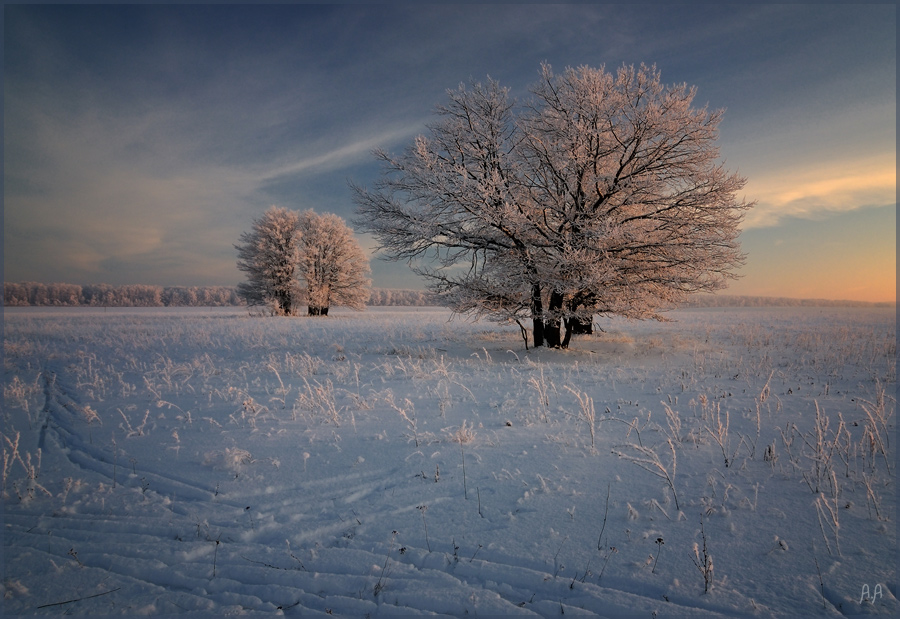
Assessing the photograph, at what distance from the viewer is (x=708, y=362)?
9.85 meters

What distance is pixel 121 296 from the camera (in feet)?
272

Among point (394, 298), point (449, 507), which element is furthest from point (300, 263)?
Result: point (394, 298)

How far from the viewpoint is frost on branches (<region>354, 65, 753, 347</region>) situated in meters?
10.3

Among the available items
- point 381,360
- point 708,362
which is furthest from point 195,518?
point 708,362

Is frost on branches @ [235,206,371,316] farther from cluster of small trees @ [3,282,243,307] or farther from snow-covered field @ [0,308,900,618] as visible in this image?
cluster of small trees @ [3,282,243,307]

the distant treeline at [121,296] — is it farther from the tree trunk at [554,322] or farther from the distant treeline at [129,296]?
the tree trunk at [554,322]

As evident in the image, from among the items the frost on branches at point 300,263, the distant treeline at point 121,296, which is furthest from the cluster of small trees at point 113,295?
the frost on branches at point 300,263

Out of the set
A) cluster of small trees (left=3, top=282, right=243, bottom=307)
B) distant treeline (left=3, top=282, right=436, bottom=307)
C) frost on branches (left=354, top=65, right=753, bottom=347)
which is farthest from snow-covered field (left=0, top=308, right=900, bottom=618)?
cluster of small trees (left=3, top=282, right=243, bottom=307)

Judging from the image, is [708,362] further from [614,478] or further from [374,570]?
[374,570]

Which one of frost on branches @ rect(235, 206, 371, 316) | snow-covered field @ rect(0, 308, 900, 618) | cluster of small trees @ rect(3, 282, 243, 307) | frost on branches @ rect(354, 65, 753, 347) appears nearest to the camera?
snow-covered field @ rect(0, 308, 900, 618)

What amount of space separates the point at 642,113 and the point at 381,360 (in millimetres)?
9514

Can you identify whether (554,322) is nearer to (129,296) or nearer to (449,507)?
(449,507)

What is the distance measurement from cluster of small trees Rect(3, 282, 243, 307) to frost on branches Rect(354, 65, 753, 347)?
7617 centimetres

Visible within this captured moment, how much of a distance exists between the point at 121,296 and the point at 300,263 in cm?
7363
